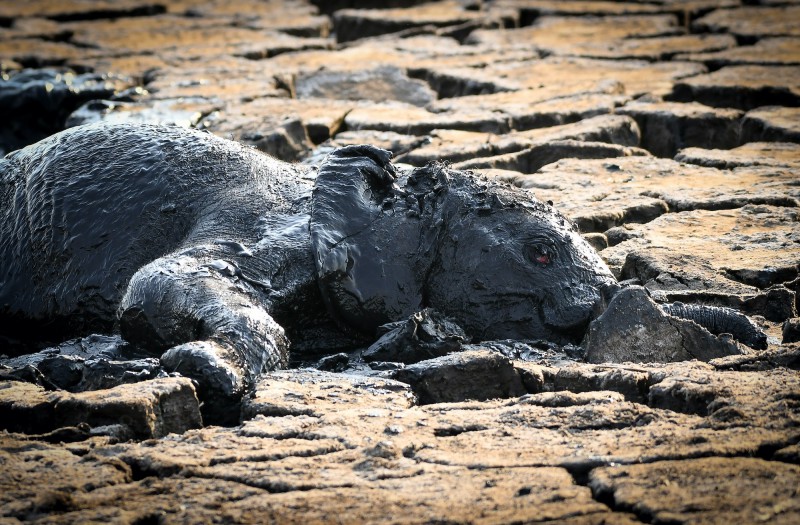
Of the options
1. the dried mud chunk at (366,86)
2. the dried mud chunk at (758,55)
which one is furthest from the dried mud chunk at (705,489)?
the dried mud chunk at (758,55)

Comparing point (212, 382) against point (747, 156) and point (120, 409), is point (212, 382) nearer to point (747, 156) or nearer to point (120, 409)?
point (120, 409)

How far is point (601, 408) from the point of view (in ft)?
11.3

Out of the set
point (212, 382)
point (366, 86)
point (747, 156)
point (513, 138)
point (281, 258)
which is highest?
point (281, 258)

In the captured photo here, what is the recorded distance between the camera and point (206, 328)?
3947mm

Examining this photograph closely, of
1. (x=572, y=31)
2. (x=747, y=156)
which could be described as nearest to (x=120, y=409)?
(x=747, y=156)

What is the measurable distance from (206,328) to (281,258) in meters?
0.51

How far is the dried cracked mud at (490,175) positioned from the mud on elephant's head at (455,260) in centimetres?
21

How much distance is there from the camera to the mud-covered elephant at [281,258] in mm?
4188

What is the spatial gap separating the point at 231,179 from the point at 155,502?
6.98 ft

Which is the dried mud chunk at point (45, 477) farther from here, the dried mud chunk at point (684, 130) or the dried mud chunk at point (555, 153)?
the dried mud chunk at point (684, 130)

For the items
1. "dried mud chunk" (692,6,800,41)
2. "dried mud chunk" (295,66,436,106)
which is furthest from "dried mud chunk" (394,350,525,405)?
"dried mud chunk" (692,6,800,41)

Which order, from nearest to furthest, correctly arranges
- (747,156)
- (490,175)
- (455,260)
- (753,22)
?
(455,260), (490,175), (747,156), (753,22)

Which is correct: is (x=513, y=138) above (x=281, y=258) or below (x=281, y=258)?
below

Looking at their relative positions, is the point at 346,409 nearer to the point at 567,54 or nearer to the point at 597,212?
the point at 597,212
